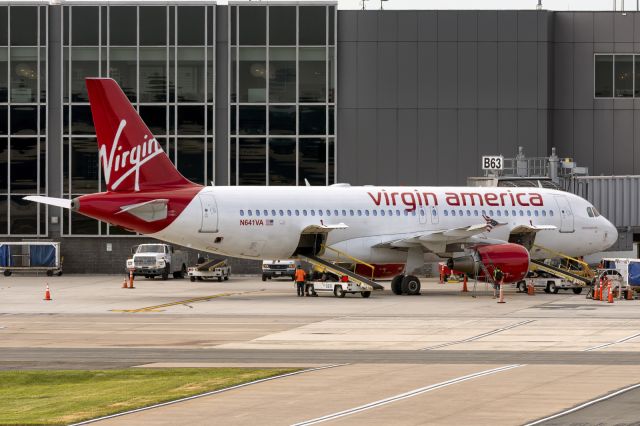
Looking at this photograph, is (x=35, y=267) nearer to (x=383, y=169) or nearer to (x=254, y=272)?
(x=254, y=272)

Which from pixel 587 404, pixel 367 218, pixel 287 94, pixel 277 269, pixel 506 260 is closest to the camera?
pixel 587 404

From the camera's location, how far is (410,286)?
57.3m

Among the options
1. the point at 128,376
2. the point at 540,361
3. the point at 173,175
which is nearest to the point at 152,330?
the point at 128,376

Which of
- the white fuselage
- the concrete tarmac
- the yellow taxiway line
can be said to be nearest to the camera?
the concrete tarmac

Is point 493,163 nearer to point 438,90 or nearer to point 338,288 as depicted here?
point 438,90

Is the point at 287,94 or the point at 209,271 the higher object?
the point at 287,94

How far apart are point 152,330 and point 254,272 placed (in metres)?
39.6

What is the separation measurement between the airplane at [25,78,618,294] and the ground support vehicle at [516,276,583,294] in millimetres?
1691

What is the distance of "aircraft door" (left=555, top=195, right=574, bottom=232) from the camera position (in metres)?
61.3

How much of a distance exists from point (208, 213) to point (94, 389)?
29.4 metres

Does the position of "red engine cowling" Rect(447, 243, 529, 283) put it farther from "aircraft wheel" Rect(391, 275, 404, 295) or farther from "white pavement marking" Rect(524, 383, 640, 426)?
"white pavement marking" Rect(524, 383, 640, 426)

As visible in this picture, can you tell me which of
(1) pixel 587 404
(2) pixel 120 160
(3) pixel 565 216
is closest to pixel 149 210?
(2) pixel 120 160

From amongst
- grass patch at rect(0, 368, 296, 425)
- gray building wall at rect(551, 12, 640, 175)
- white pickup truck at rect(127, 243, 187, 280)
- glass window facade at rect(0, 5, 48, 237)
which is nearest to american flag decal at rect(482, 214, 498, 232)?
white pickup truck at rect(127, 243, 187, 280)

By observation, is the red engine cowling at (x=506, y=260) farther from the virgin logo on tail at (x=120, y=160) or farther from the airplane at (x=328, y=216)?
the virgin logo on tail at (x=120, y=160)
